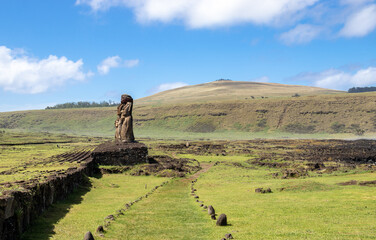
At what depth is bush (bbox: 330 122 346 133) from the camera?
141 meters

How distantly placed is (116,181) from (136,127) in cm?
14650

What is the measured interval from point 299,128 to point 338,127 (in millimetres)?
14504

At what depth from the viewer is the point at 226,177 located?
36750mm

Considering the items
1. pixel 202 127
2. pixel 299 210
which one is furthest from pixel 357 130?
pixel 299 210

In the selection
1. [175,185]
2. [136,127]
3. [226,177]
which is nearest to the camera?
[175,185]

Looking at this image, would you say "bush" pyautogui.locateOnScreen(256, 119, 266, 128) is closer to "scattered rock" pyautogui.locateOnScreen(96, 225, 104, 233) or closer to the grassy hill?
the grassy hill

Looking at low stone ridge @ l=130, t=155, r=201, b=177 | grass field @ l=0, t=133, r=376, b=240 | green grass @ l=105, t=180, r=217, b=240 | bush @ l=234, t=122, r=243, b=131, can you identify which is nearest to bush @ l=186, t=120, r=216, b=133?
bush @ l=234, t=122, r=243, b=131

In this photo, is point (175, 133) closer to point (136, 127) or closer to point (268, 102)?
point (136, 127)

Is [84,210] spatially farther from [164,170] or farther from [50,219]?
[164,170]

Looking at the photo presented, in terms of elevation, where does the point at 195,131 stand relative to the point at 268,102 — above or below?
below

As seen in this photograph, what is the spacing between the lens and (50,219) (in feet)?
54.2

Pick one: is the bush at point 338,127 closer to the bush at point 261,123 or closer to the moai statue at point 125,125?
the bush at point 261,123

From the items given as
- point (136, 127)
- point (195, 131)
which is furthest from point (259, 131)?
point (136, 127)

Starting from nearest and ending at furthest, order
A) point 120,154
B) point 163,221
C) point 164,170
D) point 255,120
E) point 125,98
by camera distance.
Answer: point 163,221
point 164,170
point 120,154
point 125,98
point 255,120
